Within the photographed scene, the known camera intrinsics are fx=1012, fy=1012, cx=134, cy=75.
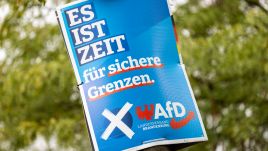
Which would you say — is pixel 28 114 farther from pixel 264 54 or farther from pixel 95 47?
pixel 95 47

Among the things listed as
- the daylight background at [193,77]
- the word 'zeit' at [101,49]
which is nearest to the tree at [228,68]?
the daylight background at [193,77]

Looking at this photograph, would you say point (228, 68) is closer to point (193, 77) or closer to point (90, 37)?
point (193, 77)

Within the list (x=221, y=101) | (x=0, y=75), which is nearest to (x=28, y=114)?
(x=0, y=75)

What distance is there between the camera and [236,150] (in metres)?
10.7

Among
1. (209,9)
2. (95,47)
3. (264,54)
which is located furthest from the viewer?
(209,9)

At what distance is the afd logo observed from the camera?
5.24 m

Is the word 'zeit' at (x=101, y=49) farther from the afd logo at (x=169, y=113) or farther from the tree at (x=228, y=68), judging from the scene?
the tree at (x=228, y=68)

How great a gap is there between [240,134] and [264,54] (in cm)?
100

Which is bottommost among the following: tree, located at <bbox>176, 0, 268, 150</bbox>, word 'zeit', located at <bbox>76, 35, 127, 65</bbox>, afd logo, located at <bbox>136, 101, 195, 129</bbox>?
tree, located at <bbox>176, 0, 268, 150</bbox>

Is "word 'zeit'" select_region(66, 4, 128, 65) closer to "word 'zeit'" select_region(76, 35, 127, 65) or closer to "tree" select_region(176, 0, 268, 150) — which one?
"word 'zeit'" select_region(76, 35, 127, 65)

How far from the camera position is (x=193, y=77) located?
397 inches

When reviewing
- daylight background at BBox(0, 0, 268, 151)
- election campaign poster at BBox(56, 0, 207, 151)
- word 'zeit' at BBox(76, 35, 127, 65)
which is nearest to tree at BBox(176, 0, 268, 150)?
daylight background at BBox(0, 0, 268, 151)

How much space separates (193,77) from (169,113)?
482 centimetres

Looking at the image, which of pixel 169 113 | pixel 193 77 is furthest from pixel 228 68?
pixel 169 113
